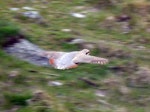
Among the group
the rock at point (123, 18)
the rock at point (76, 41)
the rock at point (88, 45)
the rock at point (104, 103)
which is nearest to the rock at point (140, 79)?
the rock at point (104, 103)

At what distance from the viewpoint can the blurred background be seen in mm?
5035

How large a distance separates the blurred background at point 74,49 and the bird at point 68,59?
0.21 feet

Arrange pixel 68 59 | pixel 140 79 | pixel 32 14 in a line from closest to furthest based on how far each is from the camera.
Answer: pixel 140 79
pixel 68 59
pixel 32 14

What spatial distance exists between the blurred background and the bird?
0.21ft

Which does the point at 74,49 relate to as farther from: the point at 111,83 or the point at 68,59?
the point at 111,83

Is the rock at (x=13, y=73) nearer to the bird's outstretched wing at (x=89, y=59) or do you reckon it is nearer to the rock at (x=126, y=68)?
the bird's outstretched wing at (x=89, y=59)

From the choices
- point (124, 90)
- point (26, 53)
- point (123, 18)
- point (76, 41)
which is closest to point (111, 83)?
point (124, 90)

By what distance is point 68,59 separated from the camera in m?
5.59

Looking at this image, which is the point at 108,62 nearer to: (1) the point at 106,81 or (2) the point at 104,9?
(1) the point at 106,81

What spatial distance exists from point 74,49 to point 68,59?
0.91 feet

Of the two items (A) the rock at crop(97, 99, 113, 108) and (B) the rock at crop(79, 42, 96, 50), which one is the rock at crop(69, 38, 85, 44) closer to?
(B) the rock at crop(79, 42, 96, 50)

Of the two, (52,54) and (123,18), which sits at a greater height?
(123,18)

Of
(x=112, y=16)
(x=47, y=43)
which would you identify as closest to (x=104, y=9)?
(x=112, y=16)

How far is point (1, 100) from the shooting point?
15.9ft
